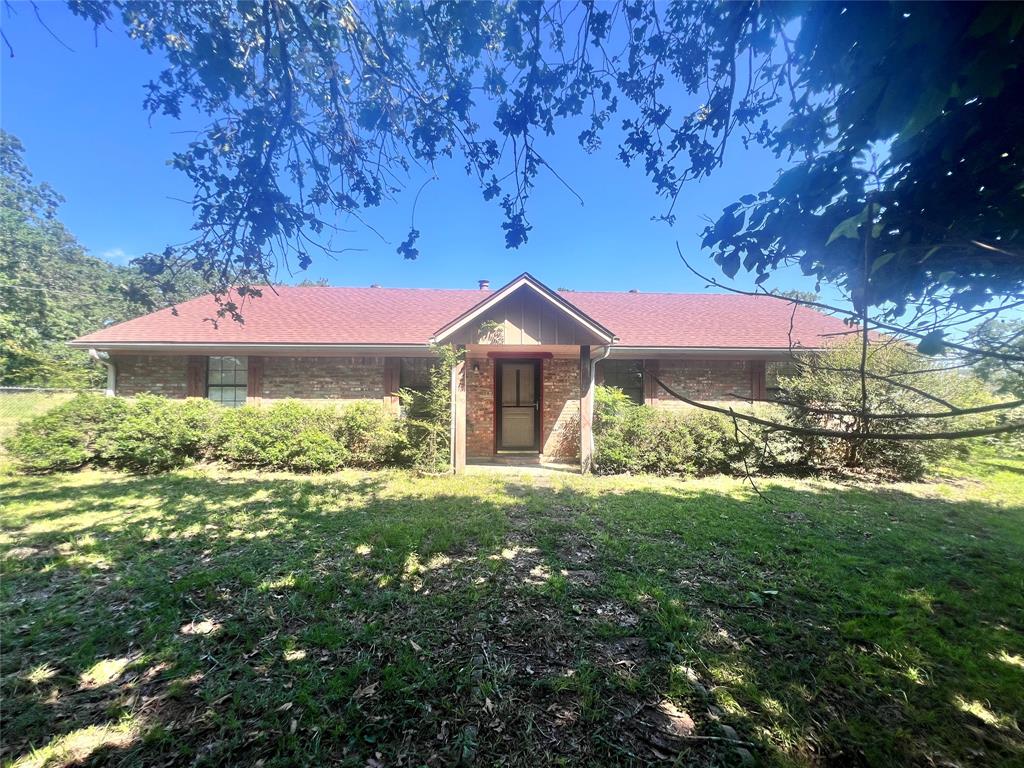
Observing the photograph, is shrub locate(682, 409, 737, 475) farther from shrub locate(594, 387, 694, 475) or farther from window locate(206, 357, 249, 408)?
window locate(206, 357, 249, 408)

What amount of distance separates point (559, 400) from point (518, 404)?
1.14 m

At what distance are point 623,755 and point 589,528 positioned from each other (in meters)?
3.24

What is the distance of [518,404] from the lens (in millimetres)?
11094

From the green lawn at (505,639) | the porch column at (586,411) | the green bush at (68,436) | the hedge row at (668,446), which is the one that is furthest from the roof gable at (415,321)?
the green lawn at (505,639)

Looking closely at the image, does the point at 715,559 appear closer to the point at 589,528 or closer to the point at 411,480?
the point at 589,528

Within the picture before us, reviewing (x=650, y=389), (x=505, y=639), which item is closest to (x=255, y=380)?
(x=505, y=639)

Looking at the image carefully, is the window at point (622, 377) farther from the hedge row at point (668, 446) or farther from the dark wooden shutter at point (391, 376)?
the dark wooden shutter at point (391, 376)

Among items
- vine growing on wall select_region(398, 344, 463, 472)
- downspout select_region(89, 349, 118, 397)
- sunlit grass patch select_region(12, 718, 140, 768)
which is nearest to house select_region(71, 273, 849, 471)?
downspout select_region(89, 349, 118, 397)

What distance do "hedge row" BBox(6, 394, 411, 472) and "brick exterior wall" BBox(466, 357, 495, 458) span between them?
7.86 feet

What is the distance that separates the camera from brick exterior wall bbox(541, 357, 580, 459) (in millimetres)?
→ 10859

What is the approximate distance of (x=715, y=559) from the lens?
14.2 ft

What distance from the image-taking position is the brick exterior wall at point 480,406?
10.8 m

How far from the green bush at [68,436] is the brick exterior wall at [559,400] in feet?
31.1

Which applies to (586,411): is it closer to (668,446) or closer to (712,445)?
(668,446)
